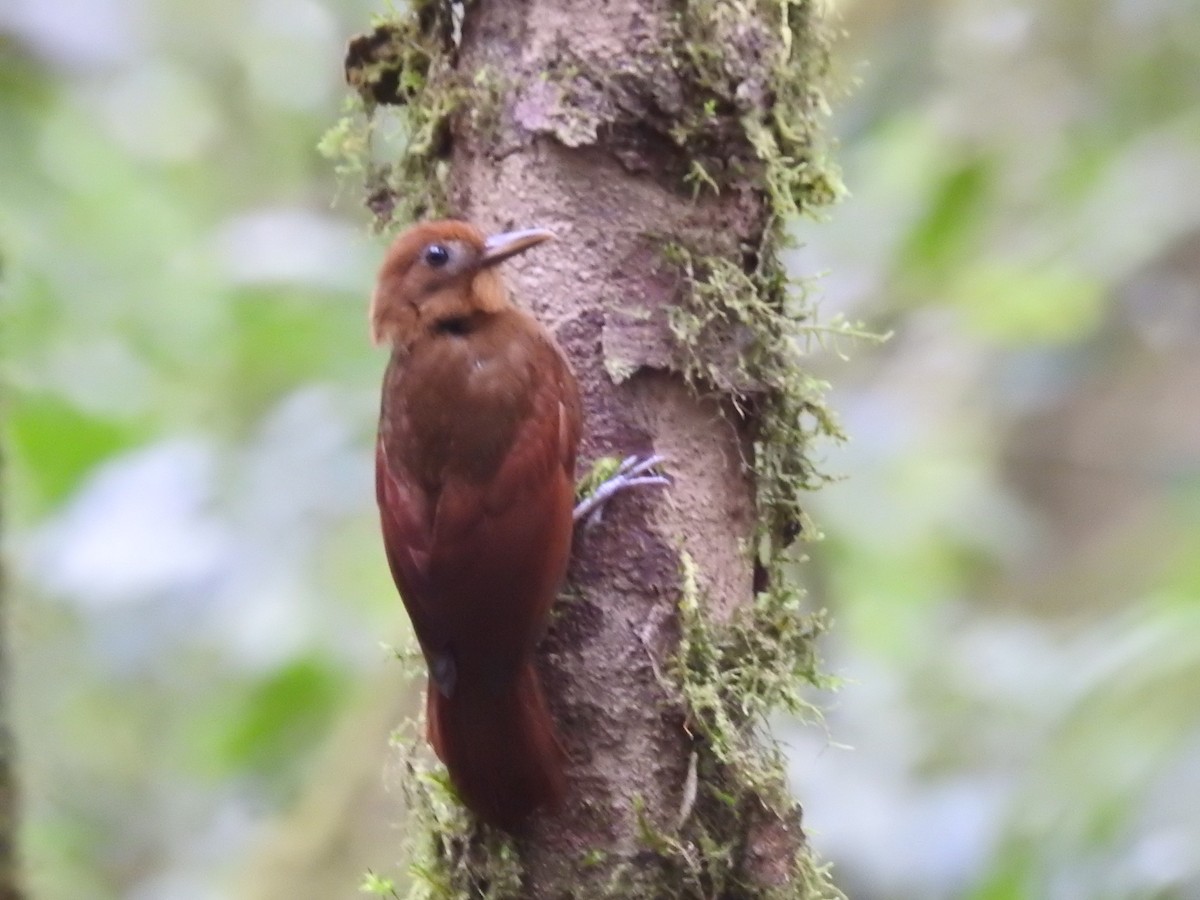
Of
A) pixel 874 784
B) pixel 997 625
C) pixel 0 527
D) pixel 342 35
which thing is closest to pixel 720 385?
pixel 0 527

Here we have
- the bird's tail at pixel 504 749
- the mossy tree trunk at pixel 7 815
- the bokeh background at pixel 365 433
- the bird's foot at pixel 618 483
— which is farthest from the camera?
the bokeh background at pixel 365 433

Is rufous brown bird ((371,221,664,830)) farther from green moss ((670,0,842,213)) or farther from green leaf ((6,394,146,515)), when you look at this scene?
green leaf ((6,394,146,515))

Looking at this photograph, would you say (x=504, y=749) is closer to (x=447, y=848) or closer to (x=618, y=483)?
(x=447, y=848)

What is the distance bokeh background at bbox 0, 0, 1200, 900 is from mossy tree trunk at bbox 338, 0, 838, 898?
1.89 ft

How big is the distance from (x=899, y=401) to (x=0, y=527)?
10.6ft

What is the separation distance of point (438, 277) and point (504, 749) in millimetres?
683

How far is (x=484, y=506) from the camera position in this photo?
1.91m

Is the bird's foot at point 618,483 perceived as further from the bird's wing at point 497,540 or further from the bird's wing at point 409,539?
the bird's wing at point 409,539

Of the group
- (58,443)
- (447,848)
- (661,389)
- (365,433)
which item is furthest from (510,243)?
(58,443)

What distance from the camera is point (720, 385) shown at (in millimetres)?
1988

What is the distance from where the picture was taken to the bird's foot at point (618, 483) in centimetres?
191

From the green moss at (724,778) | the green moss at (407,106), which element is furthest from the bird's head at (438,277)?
the green moss at (724,778)

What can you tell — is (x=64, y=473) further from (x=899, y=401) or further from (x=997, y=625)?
(x=997, y=625)

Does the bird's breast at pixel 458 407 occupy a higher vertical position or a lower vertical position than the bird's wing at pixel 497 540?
higher
